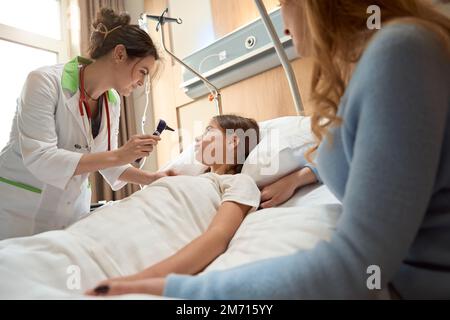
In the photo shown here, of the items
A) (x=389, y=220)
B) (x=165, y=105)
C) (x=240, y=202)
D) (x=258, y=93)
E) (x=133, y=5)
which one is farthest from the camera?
(x=133, y=5)

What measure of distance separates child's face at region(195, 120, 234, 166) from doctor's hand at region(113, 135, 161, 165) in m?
0.27

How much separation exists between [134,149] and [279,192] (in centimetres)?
57

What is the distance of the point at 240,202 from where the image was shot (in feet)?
3.22

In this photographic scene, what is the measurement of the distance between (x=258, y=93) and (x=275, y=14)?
0.47 m

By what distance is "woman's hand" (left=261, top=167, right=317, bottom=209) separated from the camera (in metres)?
1.11

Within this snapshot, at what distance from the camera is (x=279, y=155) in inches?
47.6

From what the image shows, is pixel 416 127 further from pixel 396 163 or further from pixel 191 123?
pixel 191 123

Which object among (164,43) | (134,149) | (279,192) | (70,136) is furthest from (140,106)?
(279,192)

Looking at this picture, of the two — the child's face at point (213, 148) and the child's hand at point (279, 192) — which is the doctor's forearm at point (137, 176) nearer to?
the child's face at point (213, 148)

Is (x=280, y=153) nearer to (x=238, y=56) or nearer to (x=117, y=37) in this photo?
(x=117, y=37)

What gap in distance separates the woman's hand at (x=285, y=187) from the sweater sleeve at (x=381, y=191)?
672 millimetres

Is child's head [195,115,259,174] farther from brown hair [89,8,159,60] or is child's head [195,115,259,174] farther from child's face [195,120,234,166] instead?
brown hair [89,8,159,60]

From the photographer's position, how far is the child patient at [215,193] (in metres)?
0.71

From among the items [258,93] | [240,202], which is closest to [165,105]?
[258,93]
